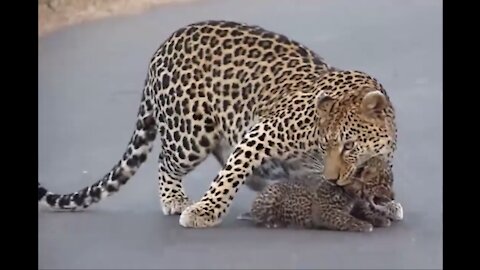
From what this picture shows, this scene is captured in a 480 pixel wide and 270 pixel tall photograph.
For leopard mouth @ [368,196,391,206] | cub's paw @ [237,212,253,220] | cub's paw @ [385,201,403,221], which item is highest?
leopard mouth @ [368,196,391,206]

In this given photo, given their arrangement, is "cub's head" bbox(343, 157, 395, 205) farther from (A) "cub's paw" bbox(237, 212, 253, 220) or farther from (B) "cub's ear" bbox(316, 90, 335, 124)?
(A) "cub's paw" bbox(237, 212, 253, 220)

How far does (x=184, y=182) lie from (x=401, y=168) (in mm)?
900

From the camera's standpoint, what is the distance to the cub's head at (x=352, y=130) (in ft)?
14.7

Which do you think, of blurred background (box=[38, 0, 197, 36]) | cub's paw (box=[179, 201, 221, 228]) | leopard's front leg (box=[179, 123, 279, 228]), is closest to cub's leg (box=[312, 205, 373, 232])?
leopard's front leg (box=[179, 123, 279, 228])

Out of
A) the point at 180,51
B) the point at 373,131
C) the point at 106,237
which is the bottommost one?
the point at 106,237

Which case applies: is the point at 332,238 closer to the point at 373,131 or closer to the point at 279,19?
the point at 373,131

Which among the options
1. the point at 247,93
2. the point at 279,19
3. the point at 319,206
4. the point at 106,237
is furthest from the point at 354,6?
the point at 106,237

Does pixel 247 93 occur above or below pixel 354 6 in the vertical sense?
below

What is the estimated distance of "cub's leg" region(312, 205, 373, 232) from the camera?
4.61 meters

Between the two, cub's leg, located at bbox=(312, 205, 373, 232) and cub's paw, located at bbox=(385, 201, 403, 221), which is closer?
cub's leg, located at bbox=(312, 205, 373, 232)

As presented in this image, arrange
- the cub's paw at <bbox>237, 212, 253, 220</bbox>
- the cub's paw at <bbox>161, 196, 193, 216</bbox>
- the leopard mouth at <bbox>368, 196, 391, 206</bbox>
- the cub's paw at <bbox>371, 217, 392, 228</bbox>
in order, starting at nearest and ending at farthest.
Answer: the leopard mouth at <bbox>368, 196, 391, 206</bbox> → the cub's paw at <bbox>371, 217, 392, 228</bbox> → the cub's paw at <bbox>237, 212, 253, 220</bbox> → the cub's paw at <bbox>161, 196, 193, 216</bbox>

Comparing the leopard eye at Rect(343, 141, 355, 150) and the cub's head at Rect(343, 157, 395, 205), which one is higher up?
the leopard eye at Rect(343, 141, 355, 150)

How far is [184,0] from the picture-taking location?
5434mm
